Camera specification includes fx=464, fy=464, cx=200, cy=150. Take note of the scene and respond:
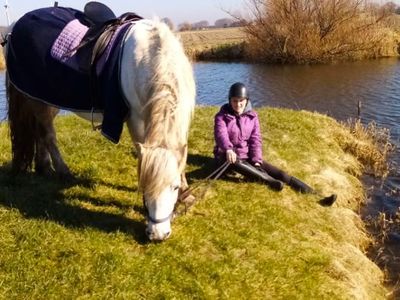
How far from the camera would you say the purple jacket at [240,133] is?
274 inches

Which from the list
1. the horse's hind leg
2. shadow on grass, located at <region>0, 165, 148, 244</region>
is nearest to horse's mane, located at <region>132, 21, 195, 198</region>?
shadow on grass, located at <region>0, 165, 148, 244</region>

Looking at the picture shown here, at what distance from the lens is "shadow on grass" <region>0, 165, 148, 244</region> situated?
5.02m

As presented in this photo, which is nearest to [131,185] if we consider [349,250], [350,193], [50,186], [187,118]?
[50,186]

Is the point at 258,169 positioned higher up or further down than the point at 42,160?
further down

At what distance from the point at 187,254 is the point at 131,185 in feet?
5.80

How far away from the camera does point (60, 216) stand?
5.11 m

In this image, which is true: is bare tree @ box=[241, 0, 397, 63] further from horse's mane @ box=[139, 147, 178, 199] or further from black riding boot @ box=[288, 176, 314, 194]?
horse's mane @ box=[139, 147, 178, 199]

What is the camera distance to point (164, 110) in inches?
159

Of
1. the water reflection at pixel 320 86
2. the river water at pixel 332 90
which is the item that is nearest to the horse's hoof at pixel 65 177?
the river water at pixel 332 90

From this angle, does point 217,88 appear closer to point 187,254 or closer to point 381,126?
point 381,126

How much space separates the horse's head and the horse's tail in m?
2.40

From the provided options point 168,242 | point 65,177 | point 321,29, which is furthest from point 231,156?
point 321,29

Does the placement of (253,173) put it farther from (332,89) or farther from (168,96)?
(332,89)

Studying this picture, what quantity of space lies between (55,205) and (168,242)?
4.75 feet
